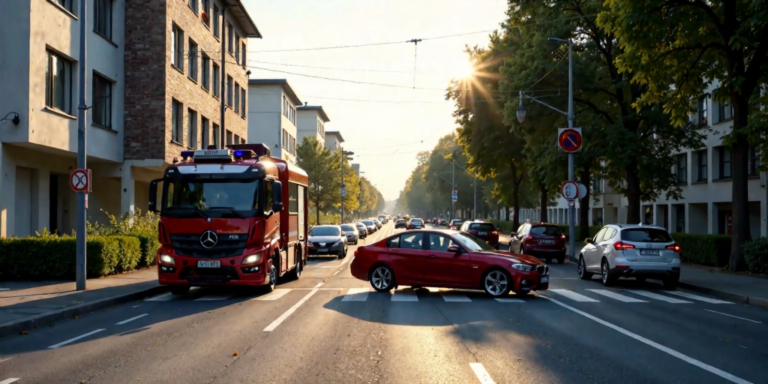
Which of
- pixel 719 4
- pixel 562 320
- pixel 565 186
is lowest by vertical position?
pixel 562 320

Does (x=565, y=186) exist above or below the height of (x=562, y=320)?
above

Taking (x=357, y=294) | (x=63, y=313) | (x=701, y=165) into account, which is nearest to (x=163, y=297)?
(x=63, y=313)

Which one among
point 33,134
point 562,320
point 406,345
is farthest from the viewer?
point 33,134

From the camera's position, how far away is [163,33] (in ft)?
91.5

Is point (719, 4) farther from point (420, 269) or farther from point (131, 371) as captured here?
point (131, 371)

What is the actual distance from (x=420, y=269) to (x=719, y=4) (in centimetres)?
1315

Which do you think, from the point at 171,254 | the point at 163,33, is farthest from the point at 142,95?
the point at 171,254

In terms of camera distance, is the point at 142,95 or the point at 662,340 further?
the point at 142,95

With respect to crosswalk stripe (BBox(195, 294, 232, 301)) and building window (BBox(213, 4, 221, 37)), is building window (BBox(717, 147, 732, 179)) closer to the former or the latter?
building window (BBox(213, 4, 221, 37))

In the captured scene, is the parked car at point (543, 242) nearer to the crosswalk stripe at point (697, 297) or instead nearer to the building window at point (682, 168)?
the crosswalk stripe at point (697, 297)

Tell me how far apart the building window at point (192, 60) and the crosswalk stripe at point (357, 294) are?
785 inches

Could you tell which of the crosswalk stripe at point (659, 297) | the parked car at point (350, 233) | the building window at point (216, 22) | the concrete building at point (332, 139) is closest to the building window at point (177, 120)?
the building window at point (216, 22)

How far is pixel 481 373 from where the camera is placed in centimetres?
729

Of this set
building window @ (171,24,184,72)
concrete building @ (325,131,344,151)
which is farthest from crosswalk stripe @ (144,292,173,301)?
concrete building @ (325,131,344,151)
